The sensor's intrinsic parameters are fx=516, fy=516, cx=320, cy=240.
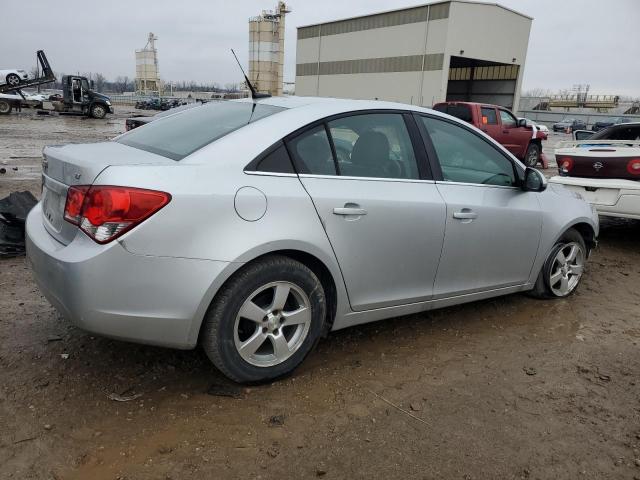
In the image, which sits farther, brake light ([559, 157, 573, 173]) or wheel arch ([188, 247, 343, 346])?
brake light ([559, 157, 573, 173])

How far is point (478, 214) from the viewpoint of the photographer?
11.5ft

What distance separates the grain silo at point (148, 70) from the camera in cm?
9575

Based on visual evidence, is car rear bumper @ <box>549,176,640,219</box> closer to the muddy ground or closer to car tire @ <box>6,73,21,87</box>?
the muddy ground

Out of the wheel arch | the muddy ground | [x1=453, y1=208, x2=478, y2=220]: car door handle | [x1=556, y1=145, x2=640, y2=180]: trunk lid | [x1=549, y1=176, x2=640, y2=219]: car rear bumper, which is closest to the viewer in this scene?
the muddy ground

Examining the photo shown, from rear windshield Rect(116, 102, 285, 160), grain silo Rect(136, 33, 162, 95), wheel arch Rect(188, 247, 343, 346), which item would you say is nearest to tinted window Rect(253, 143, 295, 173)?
rear windshield Rect(116, 102, 285, 160)

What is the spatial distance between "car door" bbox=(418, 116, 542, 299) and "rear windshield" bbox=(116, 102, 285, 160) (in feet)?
3.91

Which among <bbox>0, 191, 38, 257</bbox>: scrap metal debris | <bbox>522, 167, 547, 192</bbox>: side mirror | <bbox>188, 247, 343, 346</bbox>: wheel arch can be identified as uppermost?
<bbox>522, 167, 547, 192</bbox>: side mirror

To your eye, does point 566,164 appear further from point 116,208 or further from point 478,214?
point 116,208

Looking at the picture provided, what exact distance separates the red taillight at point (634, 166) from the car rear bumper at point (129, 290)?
18.2 feet

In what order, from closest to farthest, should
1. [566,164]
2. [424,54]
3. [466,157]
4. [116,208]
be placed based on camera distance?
[116,208] → [466,157] → [566,164] → [424,54]

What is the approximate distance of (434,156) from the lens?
344 cm

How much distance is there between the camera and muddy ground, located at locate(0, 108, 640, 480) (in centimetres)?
229

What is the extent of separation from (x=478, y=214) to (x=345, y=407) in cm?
162

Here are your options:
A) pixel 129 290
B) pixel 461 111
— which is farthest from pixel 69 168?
pixel 461 111
